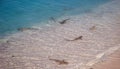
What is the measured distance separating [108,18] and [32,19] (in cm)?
332

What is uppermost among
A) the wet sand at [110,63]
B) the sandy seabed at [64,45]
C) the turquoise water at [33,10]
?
the wet sand at [110,63]

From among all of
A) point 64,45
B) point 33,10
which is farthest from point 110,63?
point 33,10

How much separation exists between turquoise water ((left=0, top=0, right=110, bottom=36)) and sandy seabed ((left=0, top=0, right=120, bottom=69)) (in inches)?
46.2

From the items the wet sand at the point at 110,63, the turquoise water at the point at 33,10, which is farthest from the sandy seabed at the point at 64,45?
the turquoise water at the point at 33,10

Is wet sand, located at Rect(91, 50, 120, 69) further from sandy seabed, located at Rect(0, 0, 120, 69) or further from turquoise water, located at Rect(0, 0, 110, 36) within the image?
turquoise water, located at Rect(0, 0, 110, 36)

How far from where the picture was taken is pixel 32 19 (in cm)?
1002

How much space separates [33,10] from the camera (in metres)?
11.6

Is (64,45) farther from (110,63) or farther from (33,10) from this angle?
(33,10)

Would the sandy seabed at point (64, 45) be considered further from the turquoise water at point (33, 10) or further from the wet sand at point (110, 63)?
the turquoise water at point (33, 10)

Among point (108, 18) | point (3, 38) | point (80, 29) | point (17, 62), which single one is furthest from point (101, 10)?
point (17, 62)

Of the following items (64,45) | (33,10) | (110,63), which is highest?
(110,63)

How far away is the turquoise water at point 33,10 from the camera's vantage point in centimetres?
955

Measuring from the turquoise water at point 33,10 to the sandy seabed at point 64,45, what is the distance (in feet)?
3.85

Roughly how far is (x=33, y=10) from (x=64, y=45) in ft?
16.9
